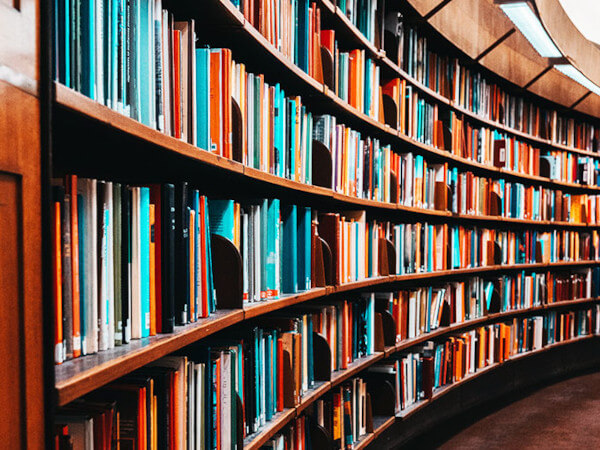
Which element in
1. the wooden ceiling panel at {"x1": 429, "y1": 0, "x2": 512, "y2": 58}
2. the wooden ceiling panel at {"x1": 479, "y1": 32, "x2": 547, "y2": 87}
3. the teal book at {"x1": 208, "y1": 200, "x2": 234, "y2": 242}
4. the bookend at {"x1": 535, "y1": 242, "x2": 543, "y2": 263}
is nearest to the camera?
the teal book at {"x1": 208, "y1": 200, "x2": 234, "y2": 242}

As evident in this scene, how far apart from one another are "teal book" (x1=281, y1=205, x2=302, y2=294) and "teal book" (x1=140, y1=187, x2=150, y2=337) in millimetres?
945

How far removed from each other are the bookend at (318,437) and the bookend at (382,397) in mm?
898

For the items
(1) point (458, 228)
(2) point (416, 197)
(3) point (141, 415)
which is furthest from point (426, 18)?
(3) point (141, 415)

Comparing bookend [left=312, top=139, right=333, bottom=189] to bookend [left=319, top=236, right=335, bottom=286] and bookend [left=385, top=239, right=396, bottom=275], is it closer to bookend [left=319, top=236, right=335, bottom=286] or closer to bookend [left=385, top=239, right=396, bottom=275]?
bookend [left=319, top=236, right=335, bottom=286]

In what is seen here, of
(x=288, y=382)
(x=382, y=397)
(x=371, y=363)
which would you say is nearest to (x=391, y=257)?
(x=371, y=363)

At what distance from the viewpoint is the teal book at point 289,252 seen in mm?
2172

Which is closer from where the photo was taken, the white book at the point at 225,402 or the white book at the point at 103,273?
the white book at the point at 103,273

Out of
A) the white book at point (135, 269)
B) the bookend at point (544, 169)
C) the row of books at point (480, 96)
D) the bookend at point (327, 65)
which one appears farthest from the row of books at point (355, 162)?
the bookend at point (544, 169)

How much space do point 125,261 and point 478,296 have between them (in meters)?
3.72

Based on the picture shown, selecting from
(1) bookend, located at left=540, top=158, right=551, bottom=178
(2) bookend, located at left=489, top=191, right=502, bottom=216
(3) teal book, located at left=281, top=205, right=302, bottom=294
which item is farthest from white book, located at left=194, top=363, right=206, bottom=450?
(1) bookend, located at left=540, top=158, right=551, bottom=178

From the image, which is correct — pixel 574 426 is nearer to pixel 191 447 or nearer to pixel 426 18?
pixel 426 18

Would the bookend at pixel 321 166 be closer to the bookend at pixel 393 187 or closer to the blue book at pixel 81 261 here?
the bookend at pixel 393 187

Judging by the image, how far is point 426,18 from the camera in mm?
3568

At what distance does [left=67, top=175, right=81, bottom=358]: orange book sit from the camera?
1.02 meters
